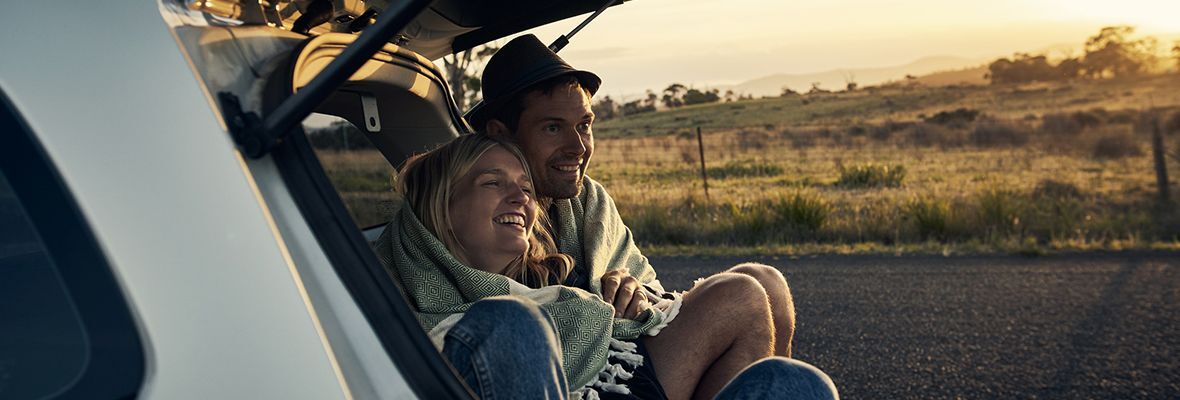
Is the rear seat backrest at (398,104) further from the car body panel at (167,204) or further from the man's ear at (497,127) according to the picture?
the car body panel at (167,204)

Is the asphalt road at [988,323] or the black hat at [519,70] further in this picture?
the asphalt road at [988,323]

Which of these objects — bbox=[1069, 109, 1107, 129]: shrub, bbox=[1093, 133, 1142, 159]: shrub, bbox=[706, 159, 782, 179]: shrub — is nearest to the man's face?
bbox=[706, 159, 782, 179]: shrub

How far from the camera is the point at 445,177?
6.72 ft

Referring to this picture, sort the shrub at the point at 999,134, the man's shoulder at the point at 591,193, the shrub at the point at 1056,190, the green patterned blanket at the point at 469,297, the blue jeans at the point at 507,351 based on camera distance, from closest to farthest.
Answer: the blue jeans at the point at 507,351, the green patterned blanket at the point at 469,297, the man's shoulder at the point at 591,193, the shrub at the point at 1056,190, the shrub at the point at 999,134

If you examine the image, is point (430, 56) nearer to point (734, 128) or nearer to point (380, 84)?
point (380, 84)

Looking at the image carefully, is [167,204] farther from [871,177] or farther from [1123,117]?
[1123,117]

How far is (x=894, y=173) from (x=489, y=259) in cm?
1507

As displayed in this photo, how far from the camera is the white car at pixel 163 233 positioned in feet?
2.98

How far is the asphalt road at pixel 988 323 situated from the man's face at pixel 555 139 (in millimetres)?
1899

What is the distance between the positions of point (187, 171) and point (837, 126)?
29290 mm

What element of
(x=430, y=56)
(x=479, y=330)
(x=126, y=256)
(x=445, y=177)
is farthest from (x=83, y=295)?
(x=430, y=56)

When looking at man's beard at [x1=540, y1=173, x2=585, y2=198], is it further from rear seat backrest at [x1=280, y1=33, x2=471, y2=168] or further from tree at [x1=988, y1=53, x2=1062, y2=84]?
tree at [x1=988, y1=53, x2=1062, y2=84]

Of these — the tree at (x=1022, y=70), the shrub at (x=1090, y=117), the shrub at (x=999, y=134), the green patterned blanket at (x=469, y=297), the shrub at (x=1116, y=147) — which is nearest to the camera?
the green patterned blanket at (x=469, y=297)

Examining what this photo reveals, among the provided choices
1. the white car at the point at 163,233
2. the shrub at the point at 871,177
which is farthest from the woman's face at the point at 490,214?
the shrub at the point at 871,177
